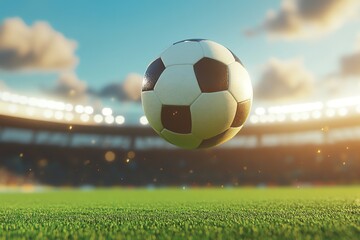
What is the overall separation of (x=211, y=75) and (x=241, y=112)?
66cm

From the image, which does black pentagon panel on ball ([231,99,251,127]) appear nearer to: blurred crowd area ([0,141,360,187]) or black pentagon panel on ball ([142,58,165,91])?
black pentagon panel on ball ([142,58,165,91])

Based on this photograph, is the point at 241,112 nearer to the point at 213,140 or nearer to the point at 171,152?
the point at 213,140

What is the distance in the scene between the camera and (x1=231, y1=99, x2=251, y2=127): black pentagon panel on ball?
4684 mm

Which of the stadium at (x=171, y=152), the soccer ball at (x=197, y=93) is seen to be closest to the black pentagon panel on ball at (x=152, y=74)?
the soccer ball at (x=197, y=93)

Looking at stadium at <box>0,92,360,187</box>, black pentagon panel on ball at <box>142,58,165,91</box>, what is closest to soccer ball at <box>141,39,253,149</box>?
black pentagon panel on ball at <box>142,58,165,91</box>

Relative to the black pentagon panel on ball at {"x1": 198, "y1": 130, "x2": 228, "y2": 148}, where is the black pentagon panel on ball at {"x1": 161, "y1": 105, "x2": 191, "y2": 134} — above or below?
above

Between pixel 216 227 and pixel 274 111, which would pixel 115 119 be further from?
pixel 216 227

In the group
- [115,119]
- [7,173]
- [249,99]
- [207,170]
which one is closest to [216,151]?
[207,170]

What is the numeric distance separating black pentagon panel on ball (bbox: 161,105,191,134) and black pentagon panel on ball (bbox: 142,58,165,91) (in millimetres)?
388

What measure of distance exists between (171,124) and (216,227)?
1553 millimetres

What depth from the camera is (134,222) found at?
4.09m

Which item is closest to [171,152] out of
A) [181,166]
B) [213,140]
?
[181,166]

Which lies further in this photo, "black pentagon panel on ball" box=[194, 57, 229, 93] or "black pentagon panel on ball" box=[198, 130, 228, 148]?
"black pentagon panel on ball" box=[198, 130, 228, 148]

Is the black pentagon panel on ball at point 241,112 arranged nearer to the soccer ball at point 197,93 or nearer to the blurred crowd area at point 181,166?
the soccer ball at point 197,93
